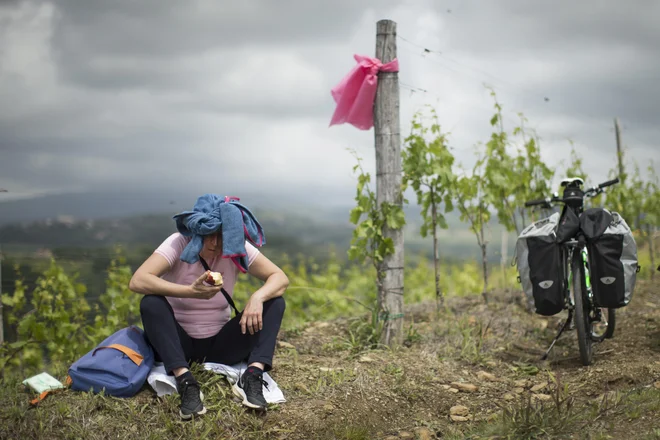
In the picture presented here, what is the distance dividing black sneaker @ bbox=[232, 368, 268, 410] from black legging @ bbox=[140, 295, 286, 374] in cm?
8

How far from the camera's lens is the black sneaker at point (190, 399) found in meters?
3.50

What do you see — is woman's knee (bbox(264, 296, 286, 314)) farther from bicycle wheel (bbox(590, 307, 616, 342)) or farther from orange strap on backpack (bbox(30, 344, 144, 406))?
bicycle wheel (bbox(590, 307, 616, 342))

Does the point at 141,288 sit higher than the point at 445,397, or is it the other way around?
the point at 141,288

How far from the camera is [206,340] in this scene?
3.94 meters

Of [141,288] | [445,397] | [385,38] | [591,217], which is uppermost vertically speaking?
[385,38]

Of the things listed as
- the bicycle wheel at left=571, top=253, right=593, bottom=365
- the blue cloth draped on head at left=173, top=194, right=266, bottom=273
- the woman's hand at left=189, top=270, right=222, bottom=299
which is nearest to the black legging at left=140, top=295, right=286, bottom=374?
the woman's hand at left=189, top=270, right=222, bottom=299

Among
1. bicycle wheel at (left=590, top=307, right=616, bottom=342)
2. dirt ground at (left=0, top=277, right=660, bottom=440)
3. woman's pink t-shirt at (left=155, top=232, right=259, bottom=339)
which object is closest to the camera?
dirt ground at (left=0, top=277, right=660, bottom=440)

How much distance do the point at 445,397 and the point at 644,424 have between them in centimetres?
126

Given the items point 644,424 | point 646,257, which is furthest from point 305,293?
point 646,257

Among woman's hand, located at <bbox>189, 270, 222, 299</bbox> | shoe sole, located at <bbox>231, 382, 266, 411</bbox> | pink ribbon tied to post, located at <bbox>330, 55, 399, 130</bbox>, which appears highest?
pink ribbon tied to post, located at <bbox>330, 55, 399, 130</bbox>

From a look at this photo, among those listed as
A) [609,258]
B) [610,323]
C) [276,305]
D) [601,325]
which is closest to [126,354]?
[276,305]

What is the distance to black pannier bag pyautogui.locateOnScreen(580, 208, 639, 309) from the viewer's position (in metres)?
4.44

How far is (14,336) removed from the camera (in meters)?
6.85

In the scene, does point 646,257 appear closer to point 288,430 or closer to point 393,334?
point 393,334
